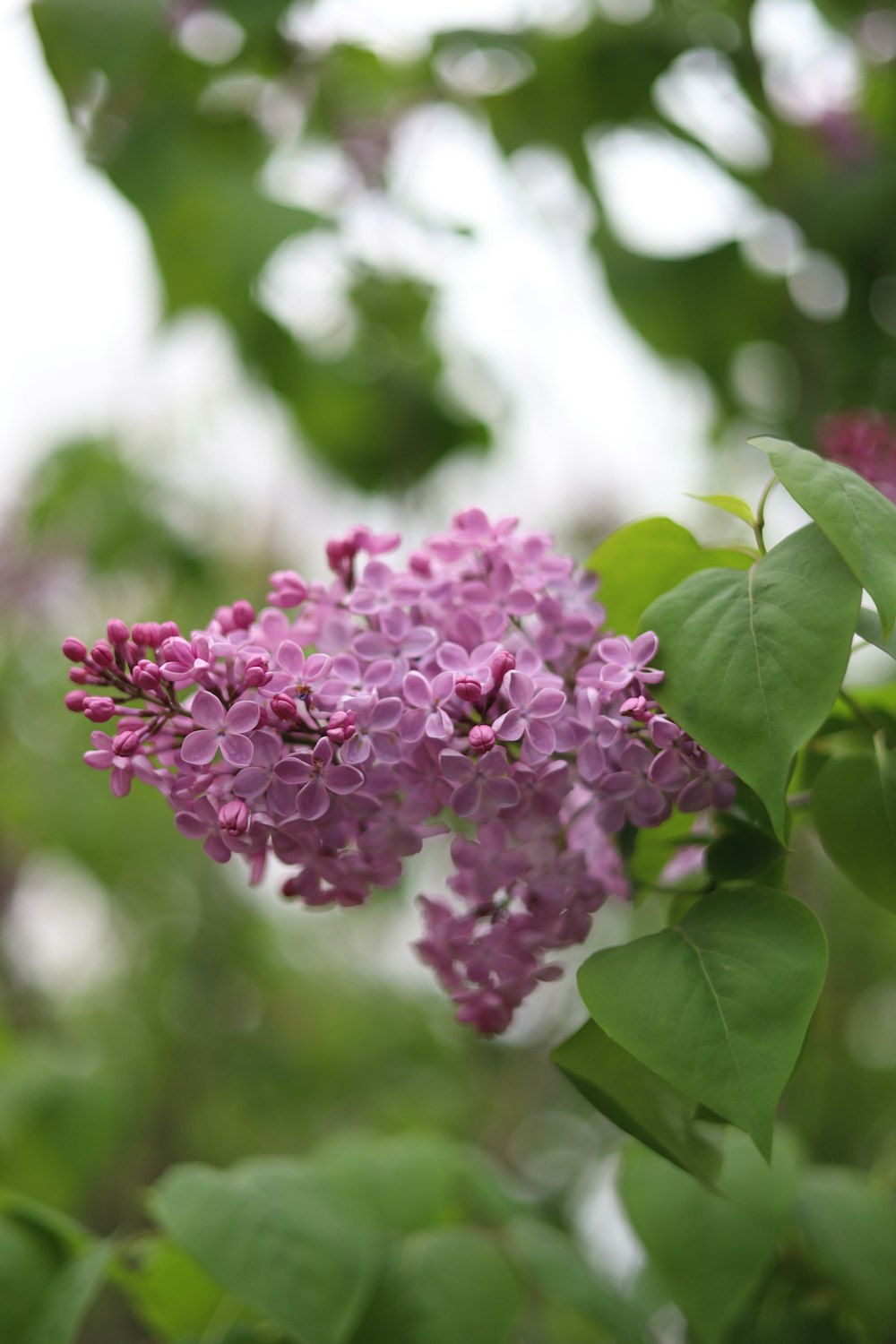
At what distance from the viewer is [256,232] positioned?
1.47 metres

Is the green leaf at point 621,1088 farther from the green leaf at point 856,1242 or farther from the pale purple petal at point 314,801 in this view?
the green leaf at point 856,1242

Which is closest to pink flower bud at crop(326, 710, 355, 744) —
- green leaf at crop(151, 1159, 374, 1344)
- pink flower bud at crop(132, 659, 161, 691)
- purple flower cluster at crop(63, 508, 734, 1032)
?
purple flower cluster at crop(63, 508, 734, 1032)

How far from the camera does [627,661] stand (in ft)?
2.16

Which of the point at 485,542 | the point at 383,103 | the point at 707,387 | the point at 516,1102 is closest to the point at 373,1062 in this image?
the point at 516,1102

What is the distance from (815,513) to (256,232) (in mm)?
1106

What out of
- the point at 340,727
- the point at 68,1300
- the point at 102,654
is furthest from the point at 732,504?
the point at 68,1300

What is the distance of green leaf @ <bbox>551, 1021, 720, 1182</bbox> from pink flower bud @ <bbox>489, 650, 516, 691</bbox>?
8.3 inches

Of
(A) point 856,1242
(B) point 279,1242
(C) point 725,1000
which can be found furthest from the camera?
(A) point 856,1242

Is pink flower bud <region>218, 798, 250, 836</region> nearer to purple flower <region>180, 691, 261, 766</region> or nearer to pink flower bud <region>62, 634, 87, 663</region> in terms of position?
purple flower <region>180, 691, 261, 766</region>

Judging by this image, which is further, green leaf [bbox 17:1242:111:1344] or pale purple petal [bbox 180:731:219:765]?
green leaf [bbox 17:1242:111:1344]

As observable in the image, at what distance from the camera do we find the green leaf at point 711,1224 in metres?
0.84

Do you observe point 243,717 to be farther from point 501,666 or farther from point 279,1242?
point 279,1242

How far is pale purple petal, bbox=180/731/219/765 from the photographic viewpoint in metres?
0.65

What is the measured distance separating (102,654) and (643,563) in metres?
0.36
